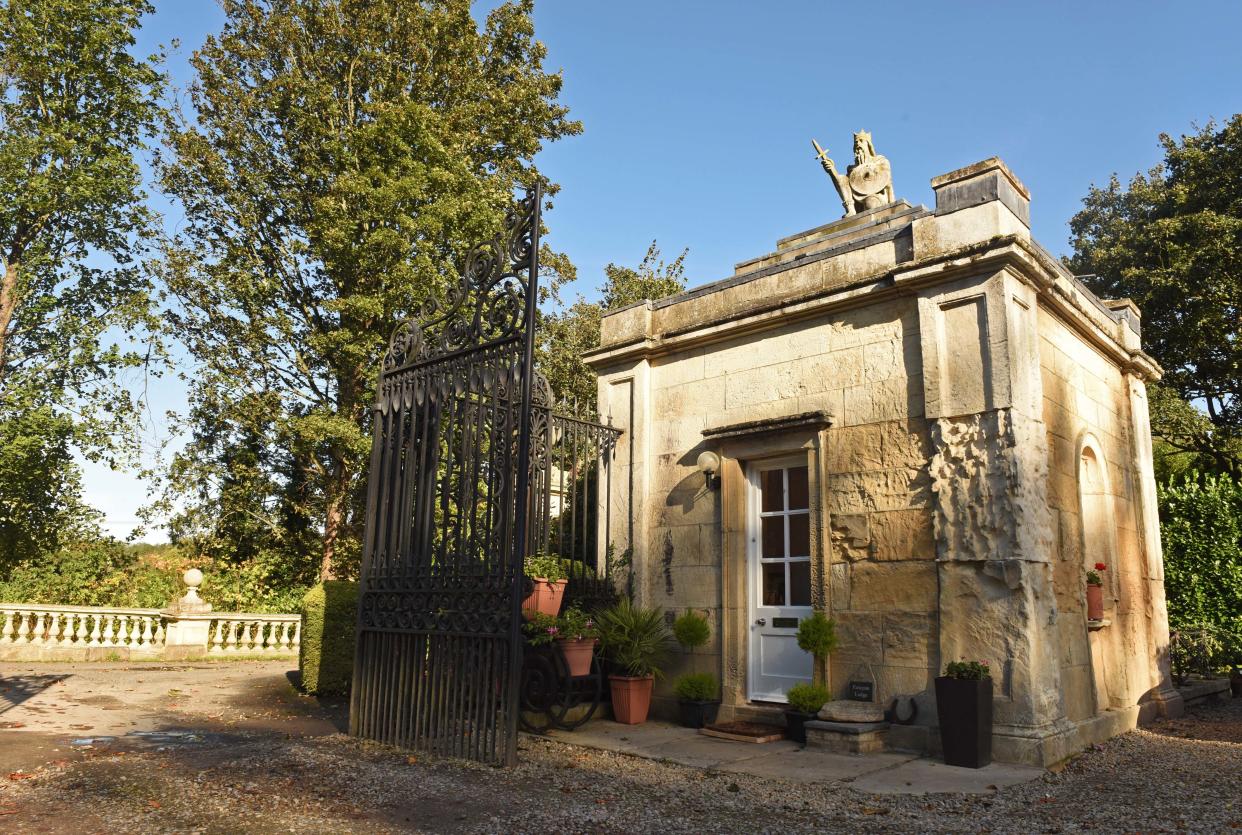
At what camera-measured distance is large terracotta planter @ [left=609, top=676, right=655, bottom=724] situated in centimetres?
739

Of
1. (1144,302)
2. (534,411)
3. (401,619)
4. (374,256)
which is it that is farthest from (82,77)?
(1144,302)

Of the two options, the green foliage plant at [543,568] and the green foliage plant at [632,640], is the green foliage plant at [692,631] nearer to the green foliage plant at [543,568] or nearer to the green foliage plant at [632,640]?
the green foliage plant at [632,640]

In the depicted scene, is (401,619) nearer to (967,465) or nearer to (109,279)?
(967,465)

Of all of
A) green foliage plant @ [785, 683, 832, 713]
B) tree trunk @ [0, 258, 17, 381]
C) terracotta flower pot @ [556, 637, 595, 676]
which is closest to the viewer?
green foliage plant @ [785, 683, 832, 713]

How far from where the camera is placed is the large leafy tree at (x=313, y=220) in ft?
49.2

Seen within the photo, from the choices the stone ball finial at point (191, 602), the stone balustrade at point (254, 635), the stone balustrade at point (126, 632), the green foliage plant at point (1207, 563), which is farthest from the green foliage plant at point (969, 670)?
the stone ball finial at point (191, 602)

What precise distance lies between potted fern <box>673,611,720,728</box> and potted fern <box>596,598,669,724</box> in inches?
9.3

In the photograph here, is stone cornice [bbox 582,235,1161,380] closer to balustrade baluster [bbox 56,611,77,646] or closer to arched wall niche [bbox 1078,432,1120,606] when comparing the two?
arched wall niche [bbox 1078,432,1120,606]

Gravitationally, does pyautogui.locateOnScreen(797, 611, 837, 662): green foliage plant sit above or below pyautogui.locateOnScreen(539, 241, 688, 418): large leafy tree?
below

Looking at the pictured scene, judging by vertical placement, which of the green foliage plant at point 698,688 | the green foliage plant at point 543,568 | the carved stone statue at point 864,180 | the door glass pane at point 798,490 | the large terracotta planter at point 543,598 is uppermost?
the carved stone statue at point 864,180

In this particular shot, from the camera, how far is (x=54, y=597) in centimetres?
1526

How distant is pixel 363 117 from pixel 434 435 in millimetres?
12902

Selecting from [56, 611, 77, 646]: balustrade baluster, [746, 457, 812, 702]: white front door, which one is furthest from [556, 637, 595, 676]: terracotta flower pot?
[56, 611, 77, 646]: balustrade baluster

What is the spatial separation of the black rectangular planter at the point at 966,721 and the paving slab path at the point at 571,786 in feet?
0.65
